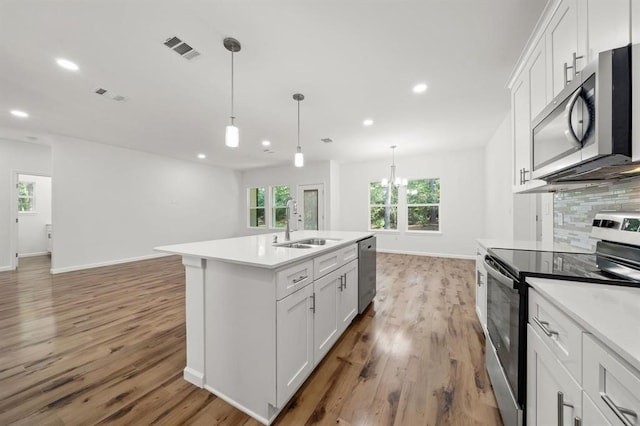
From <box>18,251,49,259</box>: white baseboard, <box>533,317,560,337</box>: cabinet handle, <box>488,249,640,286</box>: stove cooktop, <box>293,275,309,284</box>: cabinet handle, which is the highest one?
<box>488,249,640,286</box>: stove cooktop

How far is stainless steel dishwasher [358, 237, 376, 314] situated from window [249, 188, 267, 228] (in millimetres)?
5873

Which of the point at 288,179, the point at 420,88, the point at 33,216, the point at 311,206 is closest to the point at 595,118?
the point at 420,88

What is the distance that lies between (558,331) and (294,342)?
4.20 ft

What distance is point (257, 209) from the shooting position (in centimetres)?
852

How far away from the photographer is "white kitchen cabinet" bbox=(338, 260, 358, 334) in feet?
7.22

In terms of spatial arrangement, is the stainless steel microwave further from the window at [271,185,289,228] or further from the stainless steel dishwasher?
the window at [271,185,289,228]

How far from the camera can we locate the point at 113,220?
17.4ft

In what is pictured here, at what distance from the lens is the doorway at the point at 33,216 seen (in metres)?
6.23

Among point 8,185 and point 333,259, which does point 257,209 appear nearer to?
point 8,185

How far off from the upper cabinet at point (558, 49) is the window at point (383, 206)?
428cm

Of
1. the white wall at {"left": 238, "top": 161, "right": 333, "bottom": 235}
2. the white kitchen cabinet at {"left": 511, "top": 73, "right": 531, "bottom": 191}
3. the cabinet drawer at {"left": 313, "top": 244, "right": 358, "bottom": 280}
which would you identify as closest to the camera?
the cabinet drawer at {"left": 313, "top": 244, "right": 358, "bottom": 280}

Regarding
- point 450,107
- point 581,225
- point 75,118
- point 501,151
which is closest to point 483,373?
point 581,225

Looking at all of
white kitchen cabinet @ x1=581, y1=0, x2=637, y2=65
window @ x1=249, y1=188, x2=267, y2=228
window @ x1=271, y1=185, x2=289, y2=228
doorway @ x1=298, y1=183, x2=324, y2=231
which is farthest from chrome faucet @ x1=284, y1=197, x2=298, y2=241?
window @ x1=249, y1=188, x2=267, y2=228

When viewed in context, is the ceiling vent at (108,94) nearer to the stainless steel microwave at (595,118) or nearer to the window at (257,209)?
the stainless steel microwave at (595,118)
